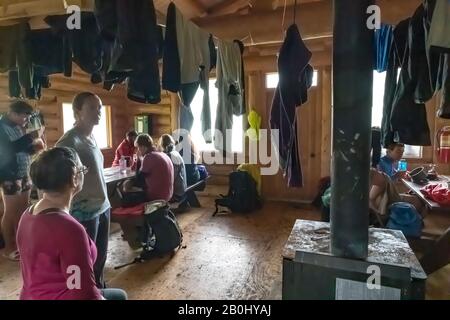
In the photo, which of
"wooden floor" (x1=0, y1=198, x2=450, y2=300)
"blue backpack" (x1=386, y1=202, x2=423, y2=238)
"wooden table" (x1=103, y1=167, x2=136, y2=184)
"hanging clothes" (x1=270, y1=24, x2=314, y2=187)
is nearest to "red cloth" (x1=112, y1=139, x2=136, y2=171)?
"wooden table" (x1=103, y1=167, x2=136, y2=184)

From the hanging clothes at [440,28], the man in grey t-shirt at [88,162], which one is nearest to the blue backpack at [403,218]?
the hanging clothes at [440,28]

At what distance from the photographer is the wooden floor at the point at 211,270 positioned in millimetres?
2385

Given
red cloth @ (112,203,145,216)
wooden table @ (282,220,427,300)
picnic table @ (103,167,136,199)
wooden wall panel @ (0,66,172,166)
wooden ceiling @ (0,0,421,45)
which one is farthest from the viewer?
wooden wall panel @ (0,66,172,166)

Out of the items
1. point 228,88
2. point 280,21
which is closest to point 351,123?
point 228,88

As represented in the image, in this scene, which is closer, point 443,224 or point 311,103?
Result: point 443,224

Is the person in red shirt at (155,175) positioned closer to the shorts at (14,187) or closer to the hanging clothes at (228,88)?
the hanging clothes at (228,88)

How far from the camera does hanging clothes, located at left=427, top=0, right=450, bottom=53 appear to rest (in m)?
1.29

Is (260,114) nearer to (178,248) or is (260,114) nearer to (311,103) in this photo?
(311,103)

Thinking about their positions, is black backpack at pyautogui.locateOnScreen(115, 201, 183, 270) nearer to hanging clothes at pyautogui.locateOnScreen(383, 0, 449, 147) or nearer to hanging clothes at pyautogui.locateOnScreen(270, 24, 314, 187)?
hanging clothes at pyautogui.locateOnScreen(270, 24, 314, 187)

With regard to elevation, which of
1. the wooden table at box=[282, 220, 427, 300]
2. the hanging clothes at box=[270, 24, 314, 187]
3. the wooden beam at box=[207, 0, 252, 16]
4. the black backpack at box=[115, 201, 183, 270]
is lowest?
the black backpack at box=[115, 201, 183, 270]

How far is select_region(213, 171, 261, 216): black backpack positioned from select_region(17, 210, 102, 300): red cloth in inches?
137
